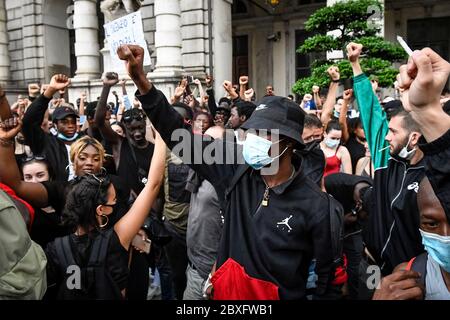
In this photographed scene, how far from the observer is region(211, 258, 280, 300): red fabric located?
225 cm

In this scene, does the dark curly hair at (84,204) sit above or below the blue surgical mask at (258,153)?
below

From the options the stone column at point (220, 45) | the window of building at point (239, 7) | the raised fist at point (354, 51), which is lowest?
the raised fist at point (354, 51)

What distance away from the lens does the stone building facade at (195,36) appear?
12.7m

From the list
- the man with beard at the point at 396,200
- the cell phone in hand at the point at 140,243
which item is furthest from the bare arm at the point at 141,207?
the man with beard at the point at 396,200

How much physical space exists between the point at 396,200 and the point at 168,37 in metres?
10.9

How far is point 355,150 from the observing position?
555cm

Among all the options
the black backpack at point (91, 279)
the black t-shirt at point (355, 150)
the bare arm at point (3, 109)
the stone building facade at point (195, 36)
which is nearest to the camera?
the black backpack at point (91, 279)

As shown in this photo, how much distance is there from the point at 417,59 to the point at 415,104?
0.51 feet

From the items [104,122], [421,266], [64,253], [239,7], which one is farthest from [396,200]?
[239,7]

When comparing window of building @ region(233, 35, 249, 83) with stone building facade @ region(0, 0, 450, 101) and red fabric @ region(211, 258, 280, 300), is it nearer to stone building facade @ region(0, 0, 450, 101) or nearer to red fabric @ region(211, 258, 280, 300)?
stone building facade @ region(0, 0, 450, 101)

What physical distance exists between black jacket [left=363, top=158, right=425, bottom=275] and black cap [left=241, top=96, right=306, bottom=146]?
766 mm

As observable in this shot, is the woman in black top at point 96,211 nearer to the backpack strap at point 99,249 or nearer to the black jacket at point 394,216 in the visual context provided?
the backpack strap at point 99,249

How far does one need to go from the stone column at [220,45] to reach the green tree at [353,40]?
4948 millimetres
